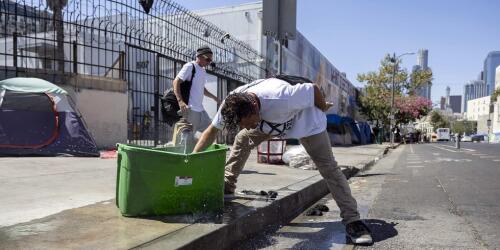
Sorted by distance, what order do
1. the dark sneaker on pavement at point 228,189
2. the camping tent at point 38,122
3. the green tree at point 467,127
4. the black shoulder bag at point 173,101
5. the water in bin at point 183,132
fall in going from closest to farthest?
the dark sneaker on pavement at point 228,189
the water in bin at point 183,132
the black shoulder bag at point 173,101
the camping tent at point 38,122
the green tree at point 467,127

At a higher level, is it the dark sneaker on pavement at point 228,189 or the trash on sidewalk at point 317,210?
the dark sneaker on pavement at point 228,189

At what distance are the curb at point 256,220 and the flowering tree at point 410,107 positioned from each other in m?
46.6

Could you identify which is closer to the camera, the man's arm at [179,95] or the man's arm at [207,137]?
the man's arm at [207,137]

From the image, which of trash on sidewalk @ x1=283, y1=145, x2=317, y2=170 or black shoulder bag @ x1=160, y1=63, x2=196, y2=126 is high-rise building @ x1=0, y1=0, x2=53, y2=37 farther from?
trash on sidewalk @ x1=283, y1=145, x2=317, y2=170

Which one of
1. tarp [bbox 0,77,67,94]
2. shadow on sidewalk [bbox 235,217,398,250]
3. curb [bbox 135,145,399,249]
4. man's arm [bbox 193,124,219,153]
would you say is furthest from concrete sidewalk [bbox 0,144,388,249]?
tarp [bbox 0,77,67,94]

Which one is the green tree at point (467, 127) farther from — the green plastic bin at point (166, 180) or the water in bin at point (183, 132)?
the green plastic bin at point (166, 180)

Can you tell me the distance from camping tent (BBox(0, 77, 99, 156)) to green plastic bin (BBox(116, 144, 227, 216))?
Result: 4.96 metres

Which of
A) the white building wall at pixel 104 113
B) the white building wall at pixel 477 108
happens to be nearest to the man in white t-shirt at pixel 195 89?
the white building wall at pixel 104 113

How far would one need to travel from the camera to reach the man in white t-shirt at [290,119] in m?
3.33

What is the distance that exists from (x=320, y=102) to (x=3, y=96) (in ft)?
20.3

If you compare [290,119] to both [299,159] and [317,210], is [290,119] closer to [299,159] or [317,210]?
[317,210]

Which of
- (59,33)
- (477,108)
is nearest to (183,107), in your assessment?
(59,33)

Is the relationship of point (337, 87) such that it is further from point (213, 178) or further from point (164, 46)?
point (213, 178)

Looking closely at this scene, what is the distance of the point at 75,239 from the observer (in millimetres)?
2904
